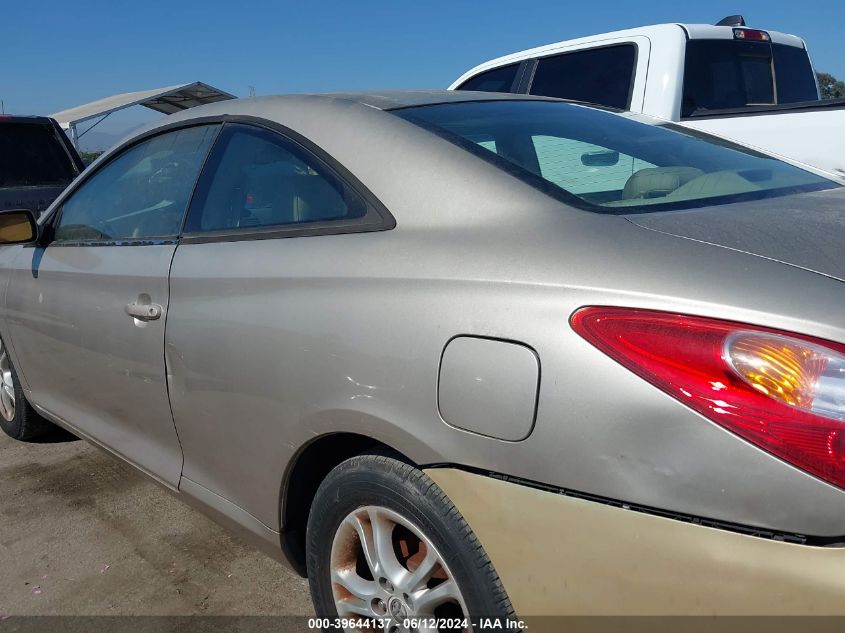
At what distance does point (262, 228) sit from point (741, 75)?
13.7ft

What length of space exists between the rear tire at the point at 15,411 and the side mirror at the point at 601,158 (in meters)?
2.94

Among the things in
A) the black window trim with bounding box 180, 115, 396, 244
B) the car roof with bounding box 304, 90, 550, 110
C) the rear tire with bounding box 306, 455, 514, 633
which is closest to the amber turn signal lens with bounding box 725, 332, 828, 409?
the rear tire with bounding box 306, 455, 514, 633

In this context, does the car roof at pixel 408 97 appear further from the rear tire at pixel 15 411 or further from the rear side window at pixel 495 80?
the rear side window at pixel 495 80

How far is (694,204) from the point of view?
1.74m

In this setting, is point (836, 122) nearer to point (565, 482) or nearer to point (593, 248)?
point (593, 248)

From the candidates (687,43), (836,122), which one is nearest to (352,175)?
(836,122)

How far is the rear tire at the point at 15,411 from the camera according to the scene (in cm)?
383

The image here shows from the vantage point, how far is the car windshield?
1.81m

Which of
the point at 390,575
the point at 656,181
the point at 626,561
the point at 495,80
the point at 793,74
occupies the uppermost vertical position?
the point at 793,74

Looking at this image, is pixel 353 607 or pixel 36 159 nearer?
pixel 353 607

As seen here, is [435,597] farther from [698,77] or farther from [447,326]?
[698,77]

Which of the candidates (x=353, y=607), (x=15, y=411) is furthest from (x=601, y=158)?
(x=15, y=411)

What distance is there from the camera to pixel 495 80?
19.3ft

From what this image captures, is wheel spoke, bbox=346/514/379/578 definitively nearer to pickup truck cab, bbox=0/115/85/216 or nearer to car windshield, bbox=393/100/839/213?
car windshield, bbox=393/100/839/213
